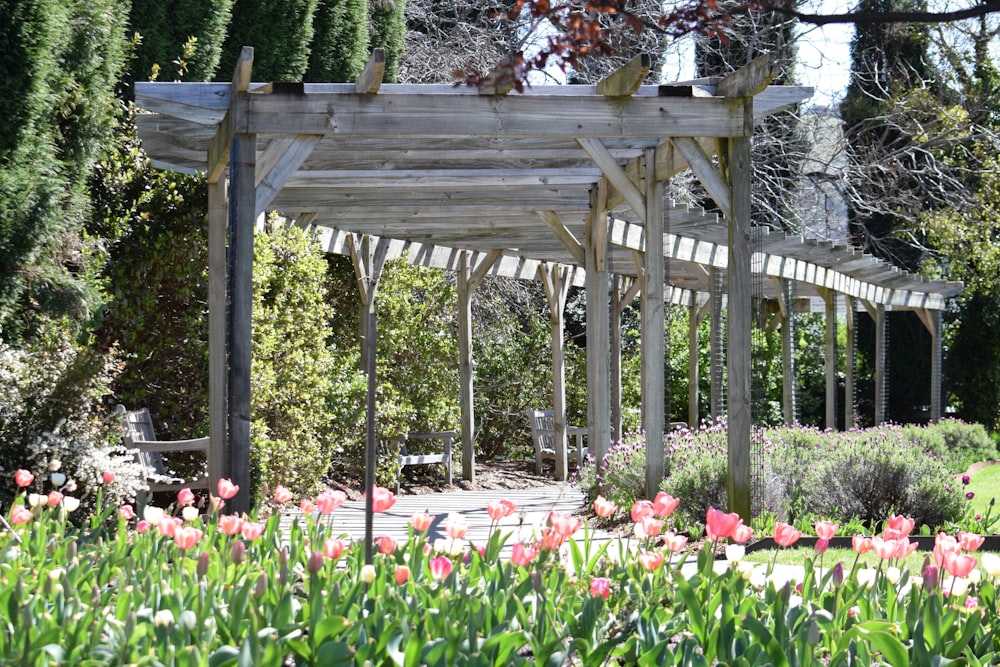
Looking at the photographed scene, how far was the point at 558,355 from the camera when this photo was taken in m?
12.7

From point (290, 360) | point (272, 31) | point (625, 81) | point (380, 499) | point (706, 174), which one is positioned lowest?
point (380, 499)

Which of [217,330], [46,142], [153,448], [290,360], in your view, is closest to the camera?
[217,330]

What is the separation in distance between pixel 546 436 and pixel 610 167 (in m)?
8.33

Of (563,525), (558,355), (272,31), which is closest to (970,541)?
(563,525)

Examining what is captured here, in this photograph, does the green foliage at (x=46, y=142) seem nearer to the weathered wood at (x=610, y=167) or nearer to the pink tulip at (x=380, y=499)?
the weathered wood at (x=610, y=167)

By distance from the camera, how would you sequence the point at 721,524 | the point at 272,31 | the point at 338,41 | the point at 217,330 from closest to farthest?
1. the point at 721,524
2. the point at 217,330
3. the point at 272,31
4. the point at 338,41

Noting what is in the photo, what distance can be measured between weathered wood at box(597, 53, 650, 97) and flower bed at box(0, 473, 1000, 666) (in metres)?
3.07

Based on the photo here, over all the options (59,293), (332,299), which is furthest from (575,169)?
(332,299)

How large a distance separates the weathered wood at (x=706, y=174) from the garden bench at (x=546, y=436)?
23.2 feet

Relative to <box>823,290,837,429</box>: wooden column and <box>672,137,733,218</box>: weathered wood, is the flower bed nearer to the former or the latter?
<box>672,137,733,218</box>: weathered wood

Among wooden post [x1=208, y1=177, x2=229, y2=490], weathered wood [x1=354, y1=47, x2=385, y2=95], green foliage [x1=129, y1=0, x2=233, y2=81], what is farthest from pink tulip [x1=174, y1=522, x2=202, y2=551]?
green foliage [x1=129, y1=0, x2=233, y2=81]

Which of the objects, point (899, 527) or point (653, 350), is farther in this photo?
point (653, 350)

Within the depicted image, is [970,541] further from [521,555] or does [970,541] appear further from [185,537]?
[185,537]

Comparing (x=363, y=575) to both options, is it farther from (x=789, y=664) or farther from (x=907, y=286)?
(x=907, y=286)
